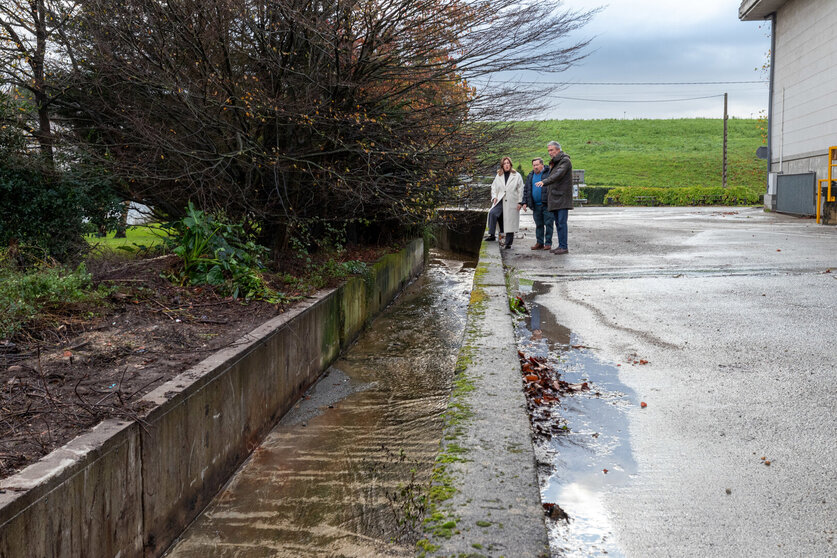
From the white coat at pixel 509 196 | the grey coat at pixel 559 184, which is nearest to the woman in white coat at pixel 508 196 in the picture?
the white coat at pixel 509 196

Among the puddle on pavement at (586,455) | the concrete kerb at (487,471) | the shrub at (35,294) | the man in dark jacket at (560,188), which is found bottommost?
the puddle on pavement at (586,455)

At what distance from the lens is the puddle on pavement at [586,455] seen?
282 centimetres

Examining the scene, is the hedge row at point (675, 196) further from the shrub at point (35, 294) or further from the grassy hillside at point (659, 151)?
the shrub at point (35, 294)

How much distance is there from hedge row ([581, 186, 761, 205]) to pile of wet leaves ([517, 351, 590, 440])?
3598 cm

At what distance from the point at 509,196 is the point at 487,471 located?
1051cm

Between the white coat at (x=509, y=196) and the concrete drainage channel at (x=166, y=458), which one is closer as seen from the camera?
the concrete drainage channel at (x=166, y=458)

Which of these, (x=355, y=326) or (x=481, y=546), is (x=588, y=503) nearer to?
(x=481, y=546)

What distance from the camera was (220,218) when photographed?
690 cm

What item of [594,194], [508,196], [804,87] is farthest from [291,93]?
[594,194]

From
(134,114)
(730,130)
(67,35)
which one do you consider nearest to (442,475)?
(134,114)

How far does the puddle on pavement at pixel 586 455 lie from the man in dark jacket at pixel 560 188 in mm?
5965

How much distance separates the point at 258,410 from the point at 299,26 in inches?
163

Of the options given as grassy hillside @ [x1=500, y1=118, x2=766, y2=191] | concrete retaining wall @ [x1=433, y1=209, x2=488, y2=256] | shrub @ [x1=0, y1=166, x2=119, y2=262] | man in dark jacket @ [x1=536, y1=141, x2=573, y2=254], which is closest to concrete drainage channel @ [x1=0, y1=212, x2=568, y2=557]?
man in dark jacket @ [x1=536, y1=141, x2=573, y2=254]

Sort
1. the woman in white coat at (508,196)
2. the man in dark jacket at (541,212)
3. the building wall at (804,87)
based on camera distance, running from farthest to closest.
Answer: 1. the building wall at (804,87)
2. the woman in white coat at (508,196)
3. the man in dark jacket at (541,212)
